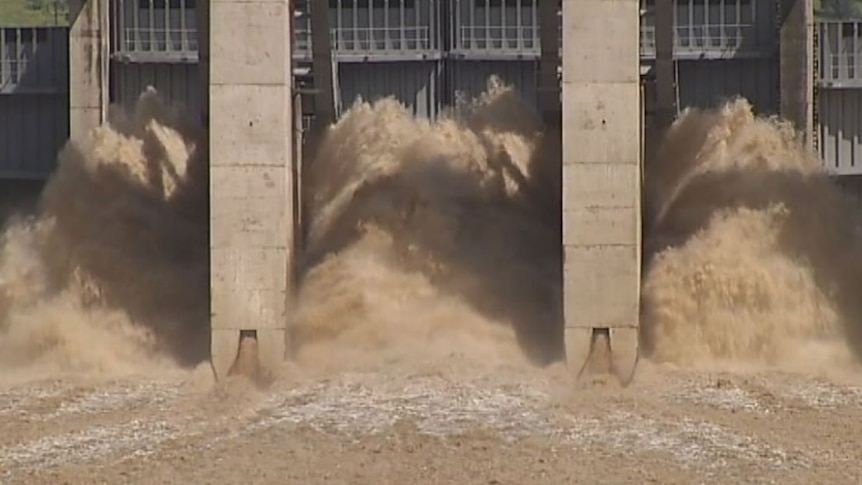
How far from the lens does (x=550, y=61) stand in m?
31.8

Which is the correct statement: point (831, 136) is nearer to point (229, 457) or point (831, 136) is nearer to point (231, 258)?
point (231, 258)

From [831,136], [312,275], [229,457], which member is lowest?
[229,457]

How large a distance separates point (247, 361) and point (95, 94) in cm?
1041

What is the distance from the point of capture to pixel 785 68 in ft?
113

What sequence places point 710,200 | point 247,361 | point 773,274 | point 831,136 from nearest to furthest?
point 247,361, point 773,274, point 710,200, point 831,136

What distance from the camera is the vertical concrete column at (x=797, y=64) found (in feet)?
113

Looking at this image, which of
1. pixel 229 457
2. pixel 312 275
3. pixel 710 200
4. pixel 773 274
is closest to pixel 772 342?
pixel 773 274

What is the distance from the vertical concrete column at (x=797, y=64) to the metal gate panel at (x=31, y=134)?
14449mm

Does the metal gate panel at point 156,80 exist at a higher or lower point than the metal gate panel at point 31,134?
higher

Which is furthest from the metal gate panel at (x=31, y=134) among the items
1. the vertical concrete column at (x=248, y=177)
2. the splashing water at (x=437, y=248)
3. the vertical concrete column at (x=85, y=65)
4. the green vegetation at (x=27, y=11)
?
the green vegetation at (x=27, y=11)

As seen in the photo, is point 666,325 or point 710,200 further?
point 710,200

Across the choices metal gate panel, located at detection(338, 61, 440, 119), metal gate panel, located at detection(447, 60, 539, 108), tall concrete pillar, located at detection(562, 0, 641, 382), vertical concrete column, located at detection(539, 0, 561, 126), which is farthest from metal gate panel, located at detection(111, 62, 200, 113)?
tall concrete pillar, located at detection(562, 0, 641, 382)

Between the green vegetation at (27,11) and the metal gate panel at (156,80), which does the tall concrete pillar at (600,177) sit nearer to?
the metal gate panel at (156,80)

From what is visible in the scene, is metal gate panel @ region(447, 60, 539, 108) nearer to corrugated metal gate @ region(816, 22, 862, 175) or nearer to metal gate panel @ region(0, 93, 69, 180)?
corrugated metal gate @ region(816, 22, 862, 175)
